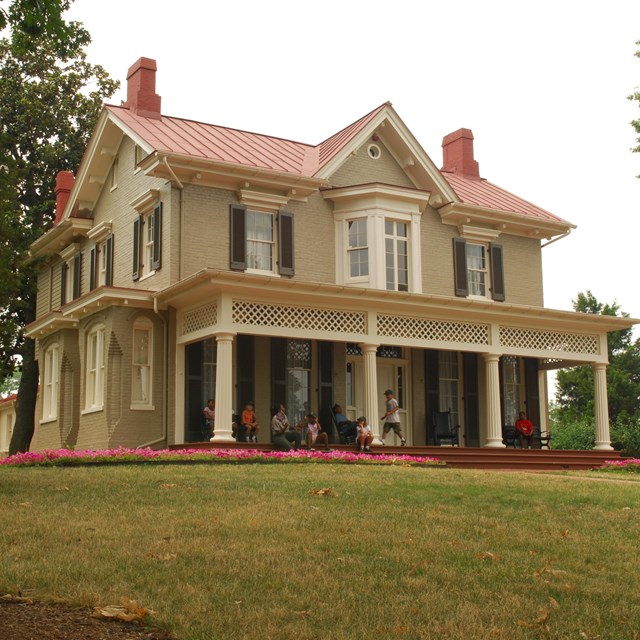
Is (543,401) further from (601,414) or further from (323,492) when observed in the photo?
(323,492)

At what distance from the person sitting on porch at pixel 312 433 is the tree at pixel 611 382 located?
27136 millimetres

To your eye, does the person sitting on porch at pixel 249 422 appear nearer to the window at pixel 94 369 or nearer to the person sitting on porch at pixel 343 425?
the person sitting on porch at pixel 343 425

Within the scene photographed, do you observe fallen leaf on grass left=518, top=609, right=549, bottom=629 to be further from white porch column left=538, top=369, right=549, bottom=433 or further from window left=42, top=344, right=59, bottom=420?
white porch column left=538, top=369, right=549, bottom=433

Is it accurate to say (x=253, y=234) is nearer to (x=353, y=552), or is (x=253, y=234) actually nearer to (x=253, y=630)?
(x=353, y=552)

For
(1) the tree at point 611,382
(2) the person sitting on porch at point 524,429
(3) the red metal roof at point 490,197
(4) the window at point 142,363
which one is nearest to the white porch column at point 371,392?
(4) the window at point 142,363

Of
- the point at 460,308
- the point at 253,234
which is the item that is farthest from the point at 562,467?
the point at 253,234

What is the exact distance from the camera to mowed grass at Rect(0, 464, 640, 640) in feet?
22.9

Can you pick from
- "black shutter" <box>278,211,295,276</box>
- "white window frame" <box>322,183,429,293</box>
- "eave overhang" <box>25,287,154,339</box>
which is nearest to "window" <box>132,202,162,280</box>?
"eave overhang" <box>25,287,154,339</box>

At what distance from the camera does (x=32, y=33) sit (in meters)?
9.27

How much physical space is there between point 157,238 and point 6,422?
1971 cm

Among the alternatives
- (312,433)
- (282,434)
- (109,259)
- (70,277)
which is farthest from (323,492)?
(70,277)

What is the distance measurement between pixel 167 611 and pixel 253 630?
29.2 inches

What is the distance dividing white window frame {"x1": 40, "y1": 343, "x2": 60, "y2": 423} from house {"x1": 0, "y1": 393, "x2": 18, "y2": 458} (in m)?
12.6

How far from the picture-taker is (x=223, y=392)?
20.4m
